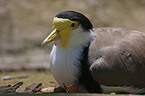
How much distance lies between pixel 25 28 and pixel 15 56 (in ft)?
2.57

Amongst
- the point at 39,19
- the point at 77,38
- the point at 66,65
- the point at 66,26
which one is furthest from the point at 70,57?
the point at 39,19

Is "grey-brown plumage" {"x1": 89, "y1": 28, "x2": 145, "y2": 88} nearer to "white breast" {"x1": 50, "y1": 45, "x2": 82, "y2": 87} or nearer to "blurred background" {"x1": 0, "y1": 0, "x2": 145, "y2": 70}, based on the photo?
"white breast" {"x1": 50, "y1": 45, "x2": 82, "y2": 87}

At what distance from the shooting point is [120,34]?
2572 millimetres

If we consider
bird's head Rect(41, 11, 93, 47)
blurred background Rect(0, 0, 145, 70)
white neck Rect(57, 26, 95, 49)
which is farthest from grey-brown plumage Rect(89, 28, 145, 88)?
blurred background Rect(0, 0, 145, 70)

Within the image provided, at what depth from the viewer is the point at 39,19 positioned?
5.99 meters

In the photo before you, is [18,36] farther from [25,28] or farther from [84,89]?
[84,89]

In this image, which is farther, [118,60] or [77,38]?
[77,38]

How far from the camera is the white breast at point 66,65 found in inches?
93.0

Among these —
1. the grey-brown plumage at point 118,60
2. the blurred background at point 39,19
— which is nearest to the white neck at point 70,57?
the grey-brown plumage at point 118,60

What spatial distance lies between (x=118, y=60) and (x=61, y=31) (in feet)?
2.17

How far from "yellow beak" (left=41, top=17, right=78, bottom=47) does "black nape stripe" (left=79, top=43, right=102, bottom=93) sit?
28 centimetres

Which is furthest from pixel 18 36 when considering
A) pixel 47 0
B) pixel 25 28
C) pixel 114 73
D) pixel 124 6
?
pixel 114 73

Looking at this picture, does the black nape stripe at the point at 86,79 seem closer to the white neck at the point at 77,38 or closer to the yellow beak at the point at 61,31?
the white neck at the point at 77,38

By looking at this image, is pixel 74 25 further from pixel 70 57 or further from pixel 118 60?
pixel 118 60
